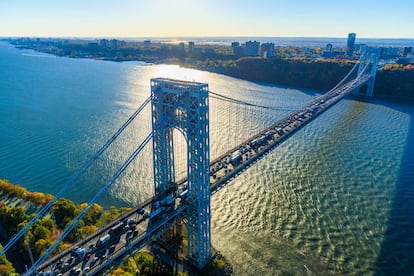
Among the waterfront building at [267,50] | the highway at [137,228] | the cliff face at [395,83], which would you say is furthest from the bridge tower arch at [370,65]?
the highway at [137,228]

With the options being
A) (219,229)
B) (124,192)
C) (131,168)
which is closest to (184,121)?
(219,229)

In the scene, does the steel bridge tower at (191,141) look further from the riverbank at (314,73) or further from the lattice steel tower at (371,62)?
the riverbank at (314,73)


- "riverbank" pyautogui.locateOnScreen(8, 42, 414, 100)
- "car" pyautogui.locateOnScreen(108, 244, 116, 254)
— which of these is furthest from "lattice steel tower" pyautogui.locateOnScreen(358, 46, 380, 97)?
"car" pyautogui.locateOnScreen(108, 244, 116, 254)

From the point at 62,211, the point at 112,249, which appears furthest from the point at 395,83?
the point at 112,249

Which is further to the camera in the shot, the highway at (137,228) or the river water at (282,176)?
the river water at (282,176)

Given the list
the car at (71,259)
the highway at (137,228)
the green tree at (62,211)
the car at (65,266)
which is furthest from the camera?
the green tree at (62,211)

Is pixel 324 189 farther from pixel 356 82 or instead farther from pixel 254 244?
pixel 356 82

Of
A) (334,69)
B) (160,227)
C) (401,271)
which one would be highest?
(334,69)
